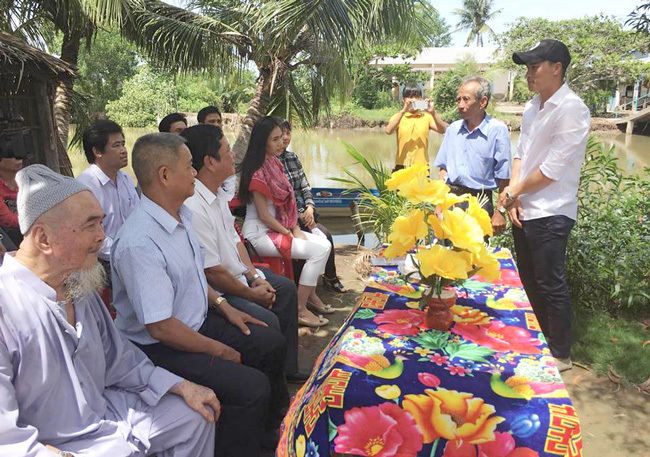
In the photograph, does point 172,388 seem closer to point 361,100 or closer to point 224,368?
point 224,368

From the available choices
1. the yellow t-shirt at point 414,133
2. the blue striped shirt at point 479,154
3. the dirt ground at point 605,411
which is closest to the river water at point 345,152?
the yellow t-shirt at point 414,133

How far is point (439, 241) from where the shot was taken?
74.9 inches

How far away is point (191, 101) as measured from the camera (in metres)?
28.9

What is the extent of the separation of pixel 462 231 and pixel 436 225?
0.32 feet

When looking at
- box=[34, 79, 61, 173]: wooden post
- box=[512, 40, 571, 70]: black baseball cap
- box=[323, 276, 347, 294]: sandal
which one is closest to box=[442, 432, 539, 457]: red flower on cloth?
box=[512, 40, 571, 70]: black baseball cap

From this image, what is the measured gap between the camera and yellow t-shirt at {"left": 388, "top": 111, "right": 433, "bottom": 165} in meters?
4.95

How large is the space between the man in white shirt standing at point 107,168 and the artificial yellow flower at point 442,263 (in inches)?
87.0

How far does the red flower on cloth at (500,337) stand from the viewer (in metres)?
1.75

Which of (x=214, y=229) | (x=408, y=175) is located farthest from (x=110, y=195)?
(x=408, y=175)

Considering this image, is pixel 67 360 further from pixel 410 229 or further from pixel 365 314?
pixel 410 229

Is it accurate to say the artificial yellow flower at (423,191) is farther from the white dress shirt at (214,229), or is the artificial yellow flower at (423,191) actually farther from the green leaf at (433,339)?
the white dress shirt at (214,229)

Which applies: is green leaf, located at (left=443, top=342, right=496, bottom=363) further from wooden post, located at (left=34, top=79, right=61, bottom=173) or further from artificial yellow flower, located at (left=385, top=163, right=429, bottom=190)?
wooden post, located at (left=34, top=79, right=61, bottom=173)

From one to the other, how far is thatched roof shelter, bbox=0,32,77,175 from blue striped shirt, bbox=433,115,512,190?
15.5ft

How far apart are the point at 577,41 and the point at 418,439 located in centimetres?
2492
